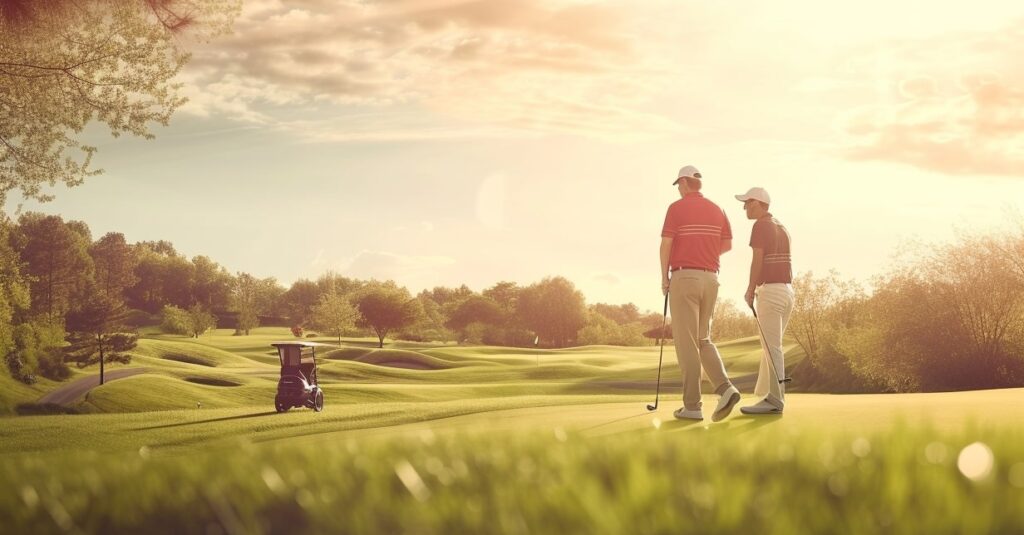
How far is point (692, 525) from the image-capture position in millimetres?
2584

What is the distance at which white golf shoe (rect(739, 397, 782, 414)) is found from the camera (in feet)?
30.7

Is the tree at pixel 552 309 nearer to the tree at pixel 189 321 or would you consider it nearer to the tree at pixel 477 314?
the tree at pixel 477 314

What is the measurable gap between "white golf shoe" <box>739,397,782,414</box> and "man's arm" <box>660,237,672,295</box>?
5.18ft

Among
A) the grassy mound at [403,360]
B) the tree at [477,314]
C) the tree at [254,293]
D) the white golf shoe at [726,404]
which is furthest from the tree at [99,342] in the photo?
the tree at [254,293]

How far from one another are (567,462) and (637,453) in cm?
36

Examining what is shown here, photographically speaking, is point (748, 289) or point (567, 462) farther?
point (748, 289)

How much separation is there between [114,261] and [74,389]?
61417 millimetres

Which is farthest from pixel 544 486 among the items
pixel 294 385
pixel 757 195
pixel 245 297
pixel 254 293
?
pixel 254 293

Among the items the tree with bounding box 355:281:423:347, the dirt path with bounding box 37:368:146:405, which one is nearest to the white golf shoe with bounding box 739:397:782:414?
the dirt path with bounding box 37:368:146:405

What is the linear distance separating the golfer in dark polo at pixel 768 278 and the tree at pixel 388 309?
62570mm

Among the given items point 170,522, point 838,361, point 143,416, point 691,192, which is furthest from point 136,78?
point 838,361

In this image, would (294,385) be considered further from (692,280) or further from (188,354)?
(188,354)

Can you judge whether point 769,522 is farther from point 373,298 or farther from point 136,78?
point 373,298

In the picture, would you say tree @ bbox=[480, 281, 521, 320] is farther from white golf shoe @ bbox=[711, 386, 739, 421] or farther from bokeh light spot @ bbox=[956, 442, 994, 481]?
bokeh light spot @ bbox=[956, 442, 994, 481]
